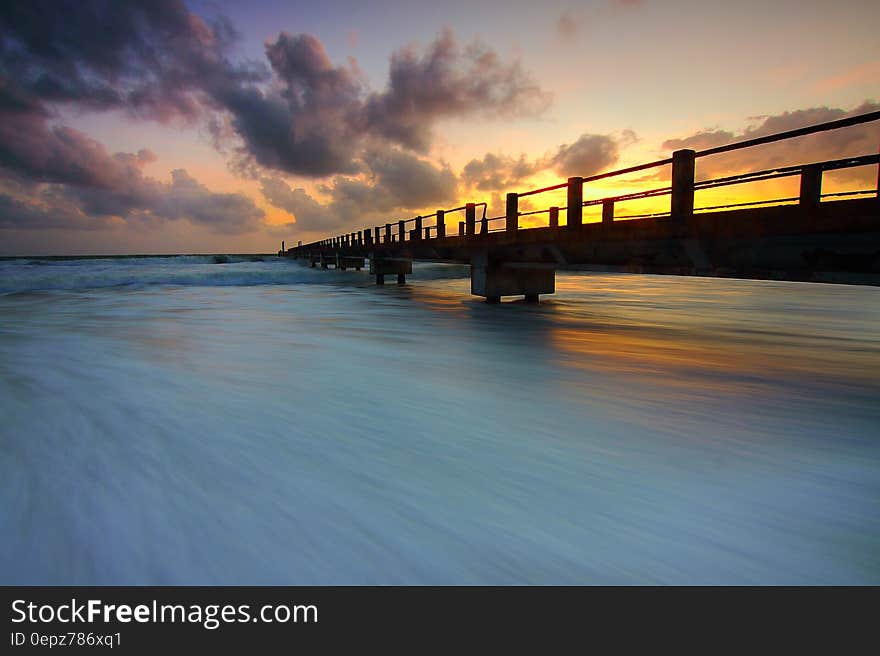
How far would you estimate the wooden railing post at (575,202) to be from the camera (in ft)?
26.0

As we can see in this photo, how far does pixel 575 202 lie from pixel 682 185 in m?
2.31

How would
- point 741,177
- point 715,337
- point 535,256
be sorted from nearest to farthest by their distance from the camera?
point 741,177 → point 715,337 → point 535,256

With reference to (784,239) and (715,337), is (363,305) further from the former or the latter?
(784,239)

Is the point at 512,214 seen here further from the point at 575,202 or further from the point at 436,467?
the point at 436,467

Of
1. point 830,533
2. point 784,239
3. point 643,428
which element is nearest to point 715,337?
point 784,239

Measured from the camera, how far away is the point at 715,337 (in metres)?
7.62

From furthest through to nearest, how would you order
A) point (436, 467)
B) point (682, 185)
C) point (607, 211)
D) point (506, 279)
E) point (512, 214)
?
point (506, 279), point (512, 214), point (607, 211), point (682, 185), point (436, 467)

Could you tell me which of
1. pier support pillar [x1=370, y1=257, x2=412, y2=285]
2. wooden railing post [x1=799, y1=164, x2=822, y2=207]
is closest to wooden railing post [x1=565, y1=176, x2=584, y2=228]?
wooden railing post [x1=799, y1=164, x2=822, y2=207]

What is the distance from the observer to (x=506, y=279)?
11.9 metres

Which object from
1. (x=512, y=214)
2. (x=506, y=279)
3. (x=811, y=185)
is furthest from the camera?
(x=506, y=279)

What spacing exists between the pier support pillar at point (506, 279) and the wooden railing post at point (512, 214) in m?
1.57

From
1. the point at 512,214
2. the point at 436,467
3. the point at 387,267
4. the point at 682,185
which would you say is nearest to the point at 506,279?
the point at 512,214

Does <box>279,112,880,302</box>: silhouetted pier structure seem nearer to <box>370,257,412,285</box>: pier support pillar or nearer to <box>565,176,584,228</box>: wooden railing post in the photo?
<box>565,176,584,228</box>: wooden railing post
